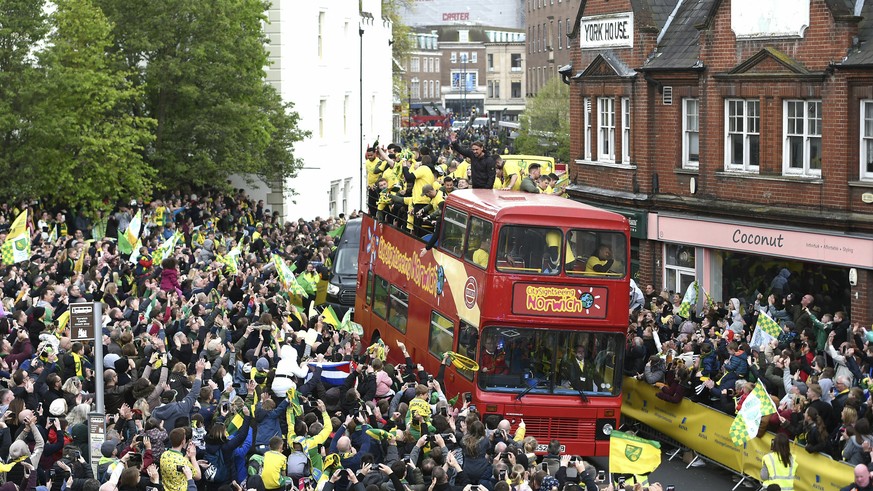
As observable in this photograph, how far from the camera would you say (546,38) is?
98875 millimetres

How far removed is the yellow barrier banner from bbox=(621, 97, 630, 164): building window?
11157mm

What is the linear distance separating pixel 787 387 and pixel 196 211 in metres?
22.1

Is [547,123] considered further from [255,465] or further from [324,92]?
[255,465]

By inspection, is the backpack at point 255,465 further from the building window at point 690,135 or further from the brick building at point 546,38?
the brick building at point 546,38

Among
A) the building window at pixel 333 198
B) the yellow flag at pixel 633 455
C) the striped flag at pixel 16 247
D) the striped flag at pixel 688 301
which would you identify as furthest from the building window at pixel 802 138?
the building window at pixel 333 198

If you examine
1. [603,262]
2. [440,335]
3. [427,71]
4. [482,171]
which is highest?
[427,71]

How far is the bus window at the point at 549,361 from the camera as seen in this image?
752 inches

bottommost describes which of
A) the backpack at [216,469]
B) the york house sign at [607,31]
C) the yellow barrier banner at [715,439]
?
the yellow barrier banner at [715,439]

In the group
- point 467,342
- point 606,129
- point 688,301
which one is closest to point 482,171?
point 467,342

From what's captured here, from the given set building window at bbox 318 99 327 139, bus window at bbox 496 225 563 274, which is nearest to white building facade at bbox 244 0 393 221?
building window at bbox 318 99 327 139

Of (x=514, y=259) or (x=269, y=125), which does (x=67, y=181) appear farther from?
(x=514, y=259)

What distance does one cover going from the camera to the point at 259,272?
29.3m

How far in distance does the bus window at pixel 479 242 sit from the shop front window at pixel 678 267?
11.8m

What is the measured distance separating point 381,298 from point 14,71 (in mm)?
13332
